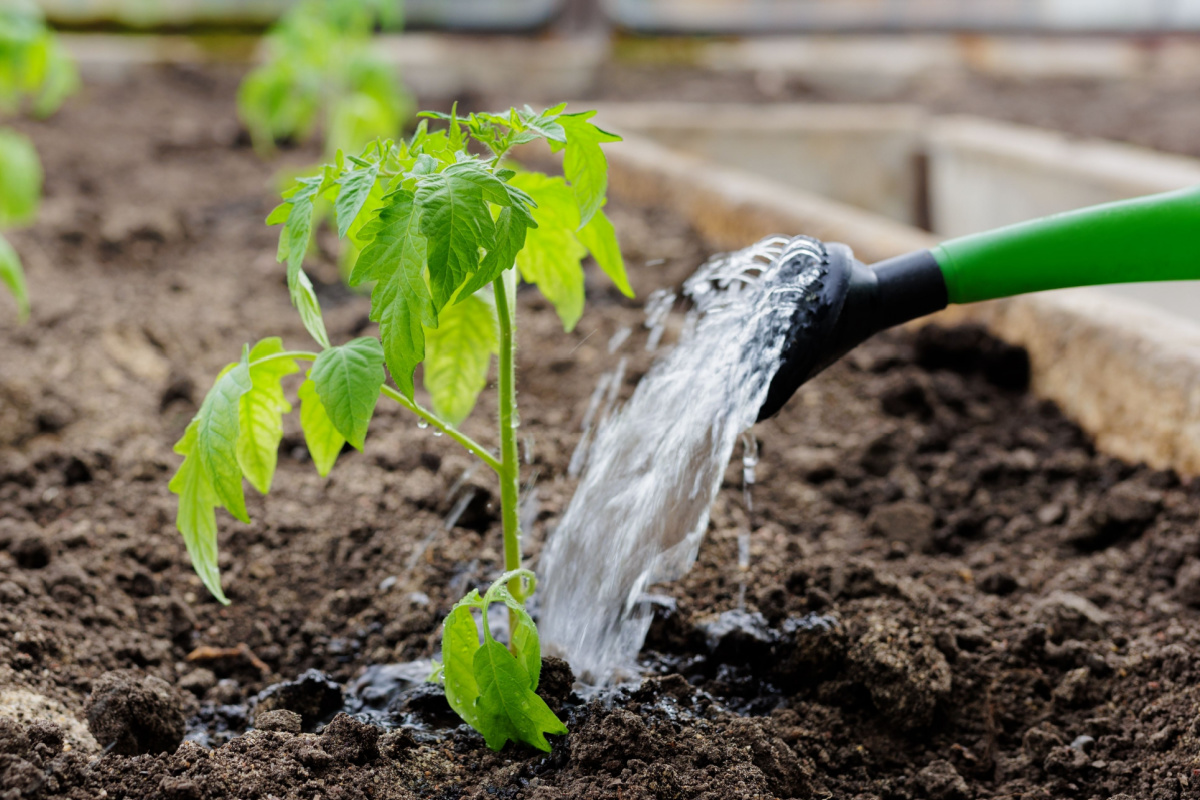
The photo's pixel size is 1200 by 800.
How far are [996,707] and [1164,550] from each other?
0.51 meters

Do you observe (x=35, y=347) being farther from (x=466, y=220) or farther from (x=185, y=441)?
(x=466, y=220)

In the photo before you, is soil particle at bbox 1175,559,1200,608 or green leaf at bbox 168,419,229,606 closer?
green leaf at bbox 168,419,229,606

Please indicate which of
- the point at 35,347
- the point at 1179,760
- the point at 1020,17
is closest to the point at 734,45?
the point at 1020,17

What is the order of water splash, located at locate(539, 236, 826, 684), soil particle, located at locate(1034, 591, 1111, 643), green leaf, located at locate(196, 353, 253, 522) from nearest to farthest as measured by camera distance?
green leaf, located at locate(196, 353, 253, 522), water splash, located at locate(539, 236, 826, 684), soil particle, located at locate(1034, 591, 1111, 643)

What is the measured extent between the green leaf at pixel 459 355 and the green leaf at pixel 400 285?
35cm

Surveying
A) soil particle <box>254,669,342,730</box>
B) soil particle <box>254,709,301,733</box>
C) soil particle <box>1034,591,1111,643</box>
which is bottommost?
soil particle <box>254,669,342,730</box>

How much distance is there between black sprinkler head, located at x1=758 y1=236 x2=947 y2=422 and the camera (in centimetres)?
138

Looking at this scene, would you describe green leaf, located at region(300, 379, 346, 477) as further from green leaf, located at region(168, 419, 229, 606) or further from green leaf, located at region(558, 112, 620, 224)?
green leaf, located at region(558, 112, 620, 224)

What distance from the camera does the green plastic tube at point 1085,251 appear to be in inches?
53.8

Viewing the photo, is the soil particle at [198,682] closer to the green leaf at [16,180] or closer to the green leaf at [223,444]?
the green leaf at [223,444]

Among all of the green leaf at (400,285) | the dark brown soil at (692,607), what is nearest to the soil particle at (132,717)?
the dark brown soil at (692,607)

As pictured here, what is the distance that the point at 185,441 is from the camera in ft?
4.37

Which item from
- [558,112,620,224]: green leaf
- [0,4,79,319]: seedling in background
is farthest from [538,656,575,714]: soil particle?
[0,4,79,319]: seedling in background

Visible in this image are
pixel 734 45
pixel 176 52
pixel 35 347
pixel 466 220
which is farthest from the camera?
pixel 734 45
